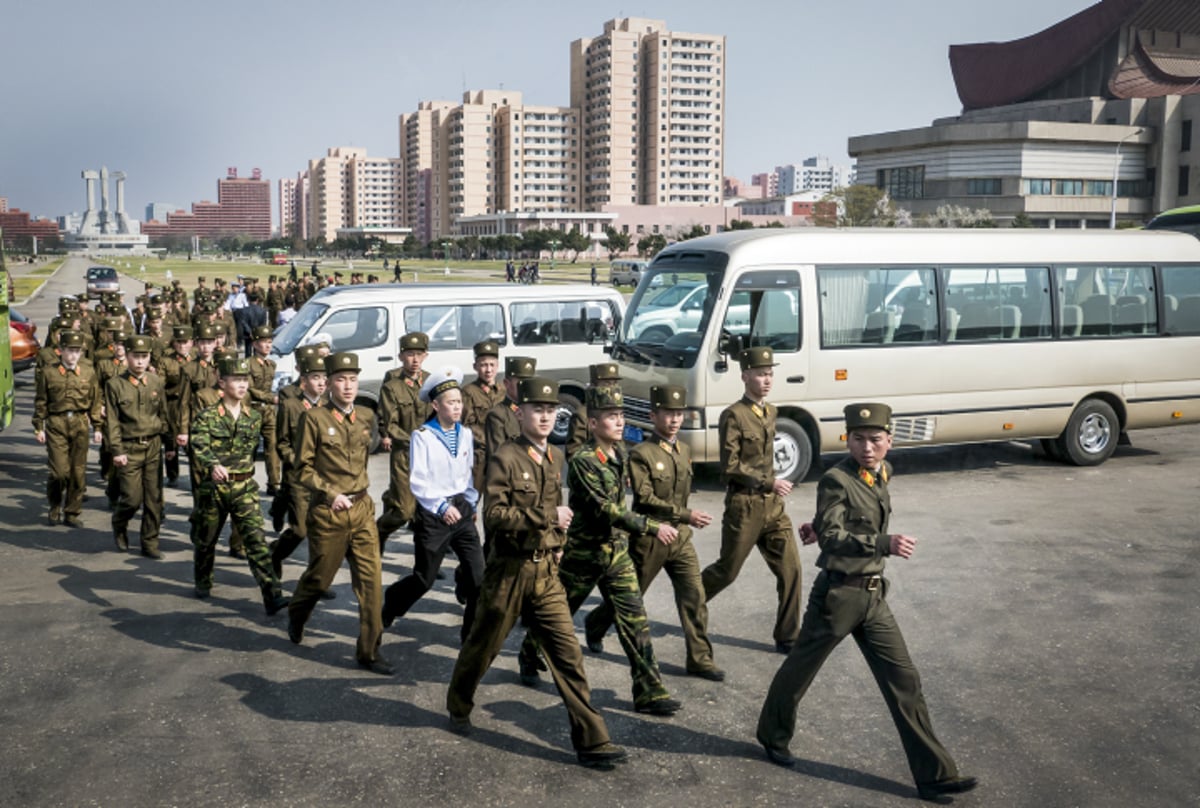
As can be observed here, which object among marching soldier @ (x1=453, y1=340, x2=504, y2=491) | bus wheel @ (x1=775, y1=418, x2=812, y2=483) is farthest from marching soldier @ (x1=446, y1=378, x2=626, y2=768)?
bus wheel @ (x1=775, y1=418, x2=812, y2=483)

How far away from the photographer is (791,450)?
11695mm

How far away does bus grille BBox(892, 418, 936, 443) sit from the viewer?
12203 mm

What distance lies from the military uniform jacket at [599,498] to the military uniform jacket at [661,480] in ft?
0.89

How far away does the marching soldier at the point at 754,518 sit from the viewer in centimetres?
673

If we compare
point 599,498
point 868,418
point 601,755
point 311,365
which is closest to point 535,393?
point 599,498

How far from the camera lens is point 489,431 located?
7.81 m

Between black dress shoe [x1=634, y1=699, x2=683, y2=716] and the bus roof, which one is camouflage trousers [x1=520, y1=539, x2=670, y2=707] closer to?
black dress shoe [x1=634, y1=699, x2=683, y2=716]

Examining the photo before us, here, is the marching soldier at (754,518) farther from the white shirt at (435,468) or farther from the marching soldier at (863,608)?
the white shirt at (435,468)

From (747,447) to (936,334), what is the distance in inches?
244

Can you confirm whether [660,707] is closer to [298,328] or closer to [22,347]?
[298,328]

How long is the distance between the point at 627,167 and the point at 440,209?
3744 centimetres

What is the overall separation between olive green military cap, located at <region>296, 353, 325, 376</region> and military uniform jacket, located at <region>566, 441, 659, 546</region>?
3275 millimetres

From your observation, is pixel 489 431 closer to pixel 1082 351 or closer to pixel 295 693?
pixel 295 693

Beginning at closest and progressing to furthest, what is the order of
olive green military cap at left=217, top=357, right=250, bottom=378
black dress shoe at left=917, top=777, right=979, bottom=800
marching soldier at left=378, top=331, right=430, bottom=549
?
1. black dress shoe at left=917, top=777, right=979, bottom=800
2. olive green military cap at left=217, top=357, right=250, bottom=378
3. marching soldier at left=378, top=331, right=430, bottom=549
